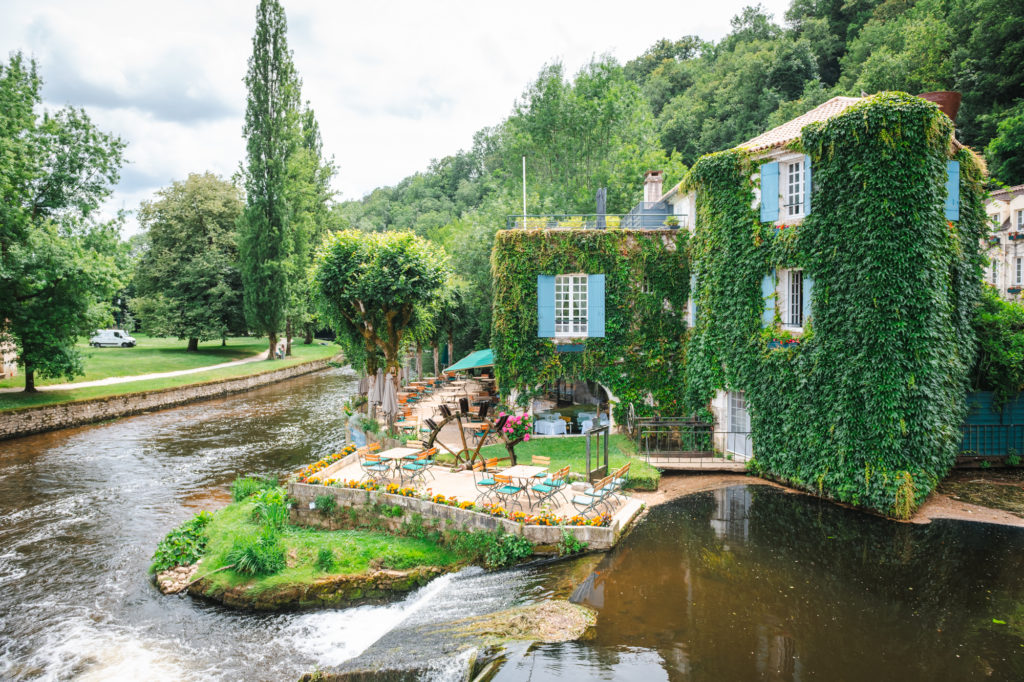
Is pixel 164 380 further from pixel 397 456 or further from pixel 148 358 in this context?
pixel 397 456

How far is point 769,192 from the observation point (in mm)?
16406

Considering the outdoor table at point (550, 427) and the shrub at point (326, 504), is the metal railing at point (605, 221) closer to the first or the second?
the outdoor table at point (550, 427)

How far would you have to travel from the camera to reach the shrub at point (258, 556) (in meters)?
11.9

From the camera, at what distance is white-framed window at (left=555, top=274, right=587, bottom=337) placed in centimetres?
2036

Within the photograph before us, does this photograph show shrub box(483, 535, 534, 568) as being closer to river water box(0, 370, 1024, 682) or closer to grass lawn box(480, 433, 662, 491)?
river water box(0, 370, 1024, 682)

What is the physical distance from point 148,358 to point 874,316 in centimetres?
4402

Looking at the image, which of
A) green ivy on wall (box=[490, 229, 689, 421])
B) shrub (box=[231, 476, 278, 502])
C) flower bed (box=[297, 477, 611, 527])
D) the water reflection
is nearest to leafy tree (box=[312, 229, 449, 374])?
green ivy on wall (box=[490, 229, 689, 421])

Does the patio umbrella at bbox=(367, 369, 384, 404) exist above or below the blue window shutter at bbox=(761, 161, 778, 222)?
below

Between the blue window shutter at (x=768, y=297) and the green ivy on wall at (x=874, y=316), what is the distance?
0.14 m

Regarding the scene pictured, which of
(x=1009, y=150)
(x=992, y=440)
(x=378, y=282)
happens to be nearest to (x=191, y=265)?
(x=378, y=282)

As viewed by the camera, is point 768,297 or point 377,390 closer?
point 768,297

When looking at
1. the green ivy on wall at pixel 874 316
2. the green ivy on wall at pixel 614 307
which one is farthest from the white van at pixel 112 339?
the green ivy on wall at pixel 874 316

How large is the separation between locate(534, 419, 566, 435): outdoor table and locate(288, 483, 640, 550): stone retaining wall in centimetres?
717

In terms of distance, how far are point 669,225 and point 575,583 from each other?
47.1ft
